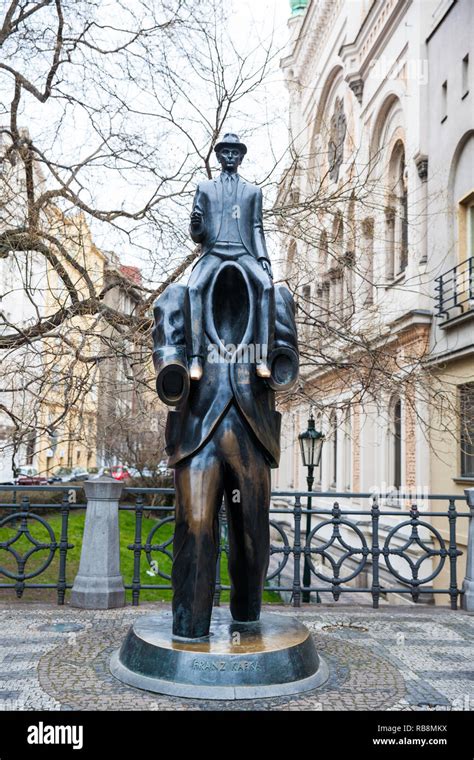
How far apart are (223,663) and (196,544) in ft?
2.61

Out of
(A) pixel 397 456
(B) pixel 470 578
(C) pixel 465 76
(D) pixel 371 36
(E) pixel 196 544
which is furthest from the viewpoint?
(D) pixel 371 36

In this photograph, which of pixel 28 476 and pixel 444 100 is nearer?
pixel 28 476

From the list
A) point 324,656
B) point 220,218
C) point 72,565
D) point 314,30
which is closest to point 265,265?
point 220,218

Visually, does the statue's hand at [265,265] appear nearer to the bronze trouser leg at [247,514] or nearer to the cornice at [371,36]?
the bronze trouser leg at [247,514]

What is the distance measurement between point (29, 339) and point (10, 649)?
5.38 metres

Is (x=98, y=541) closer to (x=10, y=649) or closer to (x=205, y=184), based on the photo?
(x=10, y=649)

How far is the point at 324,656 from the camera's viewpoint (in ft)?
19.8

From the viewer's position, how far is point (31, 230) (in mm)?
10562

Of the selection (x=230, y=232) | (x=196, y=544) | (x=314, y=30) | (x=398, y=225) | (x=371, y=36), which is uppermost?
(x=314, y=30)

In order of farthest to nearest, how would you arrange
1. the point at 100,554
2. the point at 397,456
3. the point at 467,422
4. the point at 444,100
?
1. the point at 397,456
2. the point at 444,100
3. the point at 467,422
4. the point at 100,554

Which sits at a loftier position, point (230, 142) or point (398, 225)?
point (398, 225)

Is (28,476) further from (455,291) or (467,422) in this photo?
(455,291)

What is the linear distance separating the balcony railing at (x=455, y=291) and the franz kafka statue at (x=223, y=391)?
38.8 ft

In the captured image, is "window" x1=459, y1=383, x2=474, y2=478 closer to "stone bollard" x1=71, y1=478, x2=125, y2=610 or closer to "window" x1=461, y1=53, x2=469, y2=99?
"stone bollard" x1=71, y1=478, x2=125, y2=610
